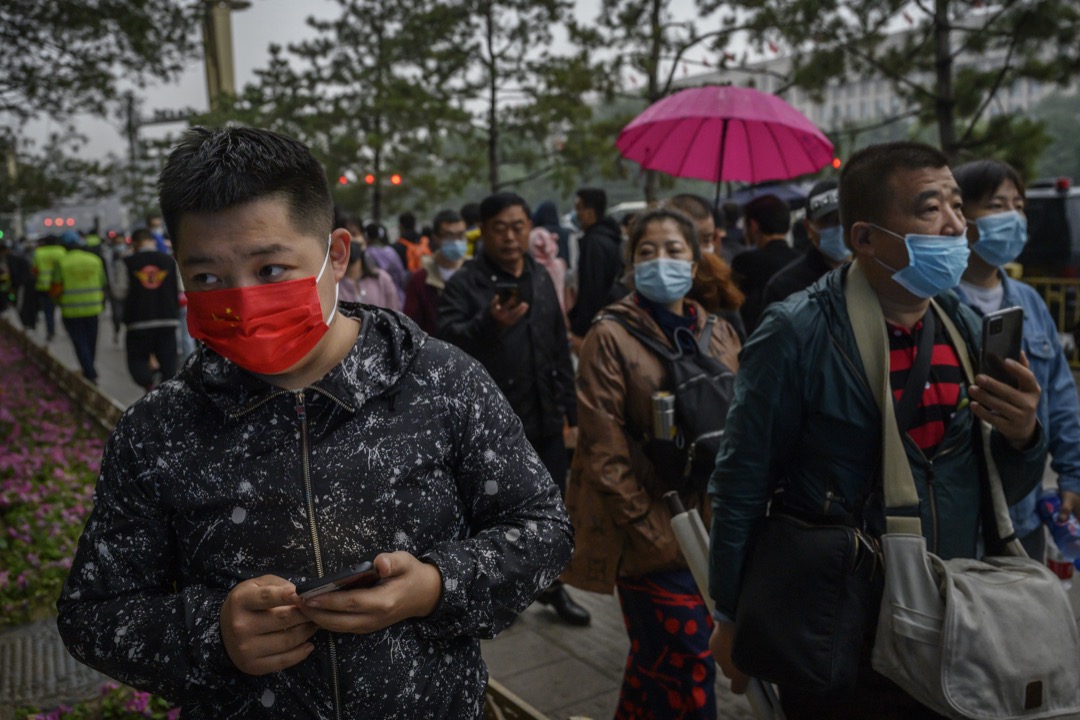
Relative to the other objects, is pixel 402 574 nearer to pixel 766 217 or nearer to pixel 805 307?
pixel 805 307

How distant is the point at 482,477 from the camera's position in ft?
6.05

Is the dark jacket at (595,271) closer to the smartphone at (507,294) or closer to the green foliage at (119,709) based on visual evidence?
the smartphone at (507,294)

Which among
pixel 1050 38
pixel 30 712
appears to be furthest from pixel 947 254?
pixel 1050 38

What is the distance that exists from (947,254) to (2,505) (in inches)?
249

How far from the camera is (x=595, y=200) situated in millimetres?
8094

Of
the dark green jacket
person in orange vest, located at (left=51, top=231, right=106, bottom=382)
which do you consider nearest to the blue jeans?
person in orange vest, located at (left=51, top=231, right=106, bottom=382)

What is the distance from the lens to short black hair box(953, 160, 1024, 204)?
12.5 feet

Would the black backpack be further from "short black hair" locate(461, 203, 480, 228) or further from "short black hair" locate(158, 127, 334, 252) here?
"short black hair" locate(461, 203, 480, 228)

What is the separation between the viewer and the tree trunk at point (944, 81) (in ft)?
36.9

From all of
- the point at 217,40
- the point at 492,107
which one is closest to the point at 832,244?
the point at 217,40

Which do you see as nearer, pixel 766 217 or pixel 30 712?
pixel 30 712

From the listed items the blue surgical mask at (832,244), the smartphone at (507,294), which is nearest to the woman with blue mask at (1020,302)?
the blue surgical mask at (832,244)

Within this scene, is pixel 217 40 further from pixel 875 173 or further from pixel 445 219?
pixel 875 173

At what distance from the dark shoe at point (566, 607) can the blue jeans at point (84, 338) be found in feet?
30.4
